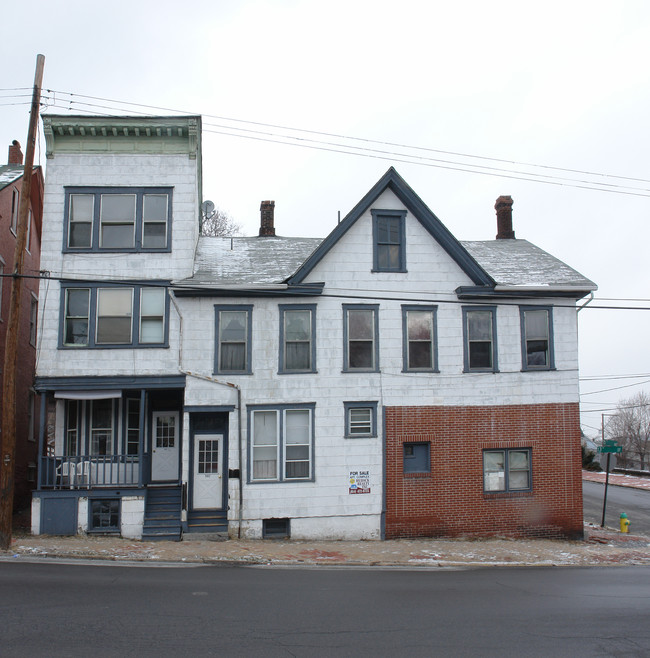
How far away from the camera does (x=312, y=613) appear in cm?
971

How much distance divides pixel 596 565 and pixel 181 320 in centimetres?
1201

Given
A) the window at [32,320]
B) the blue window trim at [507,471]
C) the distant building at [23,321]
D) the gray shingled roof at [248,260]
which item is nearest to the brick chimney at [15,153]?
the distant building at [23,321]

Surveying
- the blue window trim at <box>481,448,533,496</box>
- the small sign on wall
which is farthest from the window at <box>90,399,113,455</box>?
the blue window trim at <box>481,448,533,496</box>

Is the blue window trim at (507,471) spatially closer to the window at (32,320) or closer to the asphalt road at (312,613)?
the asphalt road at (312,613)

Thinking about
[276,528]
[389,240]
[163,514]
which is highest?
[389,240]

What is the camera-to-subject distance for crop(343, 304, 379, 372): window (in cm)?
1903

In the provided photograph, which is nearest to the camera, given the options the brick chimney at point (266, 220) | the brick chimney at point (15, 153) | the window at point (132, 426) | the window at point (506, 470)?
the window at point (506, 470)

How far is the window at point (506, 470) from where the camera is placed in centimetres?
1914

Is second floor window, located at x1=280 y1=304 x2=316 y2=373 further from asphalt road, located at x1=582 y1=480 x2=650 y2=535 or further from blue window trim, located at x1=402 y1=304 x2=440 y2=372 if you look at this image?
asphalt road, located at x1=582 y1=480 x2=650 y2=535

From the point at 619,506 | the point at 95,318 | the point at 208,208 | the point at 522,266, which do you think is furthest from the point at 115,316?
the point at 619,506

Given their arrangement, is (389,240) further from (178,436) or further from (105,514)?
(105,514)

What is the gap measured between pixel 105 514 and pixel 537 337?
42.0 feet

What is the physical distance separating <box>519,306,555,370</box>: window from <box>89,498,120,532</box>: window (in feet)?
39.0

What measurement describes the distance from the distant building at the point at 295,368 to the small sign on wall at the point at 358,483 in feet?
0.25
